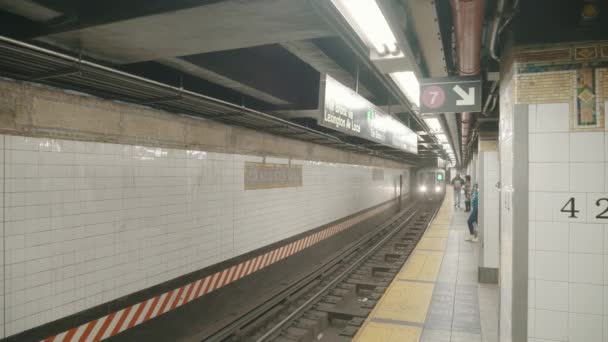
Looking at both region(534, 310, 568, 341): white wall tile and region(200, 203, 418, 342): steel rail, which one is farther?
region(200, 203, 418, 342): steel rail

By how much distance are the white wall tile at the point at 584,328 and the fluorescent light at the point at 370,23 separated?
2907 mm

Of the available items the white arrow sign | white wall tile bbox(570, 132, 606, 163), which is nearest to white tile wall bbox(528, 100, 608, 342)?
white wall tile bbox(570, 132, 606, 163)

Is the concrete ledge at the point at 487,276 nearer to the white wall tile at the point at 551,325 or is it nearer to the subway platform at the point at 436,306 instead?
the subway platform at the point at 436,306

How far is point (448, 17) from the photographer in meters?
3.72

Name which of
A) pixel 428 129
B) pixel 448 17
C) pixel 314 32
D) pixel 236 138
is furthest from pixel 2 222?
pixel 428 129

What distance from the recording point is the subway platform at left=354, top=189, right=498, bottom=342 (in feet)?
17.2

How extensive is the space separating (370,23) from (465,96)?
2360 mm

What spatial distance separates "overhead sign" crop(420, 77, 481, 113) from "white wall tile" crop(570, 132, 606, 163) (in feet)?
5.18

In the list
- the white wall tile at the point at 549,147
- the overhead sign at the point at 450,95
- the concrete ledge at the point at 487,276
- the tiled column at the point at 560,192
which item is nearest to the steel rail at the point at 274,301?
the concrete ledge at the point at 487,276

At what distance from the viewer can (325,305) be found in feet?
25.6

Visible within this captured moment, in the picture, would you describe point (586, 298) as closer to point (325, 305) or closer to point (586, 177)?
point (586, 177)

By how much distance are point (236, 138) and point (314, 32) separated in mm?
4418

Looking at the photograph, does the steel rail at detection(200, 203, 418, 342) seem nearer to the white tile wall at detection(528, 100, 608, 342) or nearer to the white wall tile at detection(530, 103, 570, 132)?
the white tile wall at detection(528, 100, 608, 342)

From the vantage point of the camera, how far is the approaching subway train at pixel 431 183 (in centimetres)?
3156
